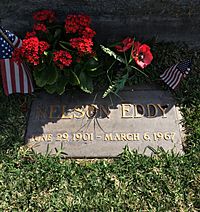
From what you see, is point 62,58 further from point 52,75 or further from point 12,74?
point 12,74

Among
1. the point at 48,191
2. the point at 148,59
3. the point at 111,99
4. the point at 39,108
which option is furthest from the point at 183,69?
the point at 48,191

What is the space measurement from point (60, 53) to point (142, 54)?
93cm

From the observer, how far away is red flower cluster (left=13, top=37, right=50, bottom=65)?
153 inches

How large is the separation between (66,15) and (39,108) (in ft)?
3.67

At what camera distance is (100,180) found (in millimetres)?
3652

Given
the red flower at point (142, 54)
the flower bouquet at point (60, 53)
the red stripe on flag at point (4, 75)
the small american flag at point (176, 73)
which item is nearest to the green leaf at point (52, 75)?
the flower bouquet at point (60, 53)

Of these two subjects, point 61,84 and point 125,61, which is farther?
point 125,61

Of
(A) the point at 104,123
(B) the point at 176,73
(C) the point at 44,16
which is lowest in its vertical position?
(A) the point at 104,123

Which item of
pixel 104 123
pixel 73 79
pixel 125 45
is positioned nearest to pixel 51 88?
pixel 73 79

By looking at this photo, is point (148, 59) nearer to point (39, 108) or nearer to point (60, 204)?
point (39, 108)

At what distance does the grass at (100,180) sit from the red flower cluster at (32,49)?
76cm

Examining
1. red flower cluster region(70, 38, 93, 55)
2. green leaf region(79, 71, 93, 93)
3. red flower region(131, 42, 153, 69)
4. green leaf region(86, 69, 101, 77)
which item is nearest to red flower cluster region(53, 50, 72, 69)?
red flower cluster region(70, 38, 93, 55)

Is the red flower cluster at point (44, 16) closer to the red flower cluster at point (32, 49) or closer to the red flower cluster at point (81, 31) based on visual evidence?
the red flower cluster at point (81, 31)

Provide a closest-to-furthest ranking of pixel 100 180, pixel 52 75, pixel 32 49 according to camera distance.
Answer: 1. pixel 100 180
2. pixel 32 49
3. pixel 52 75
